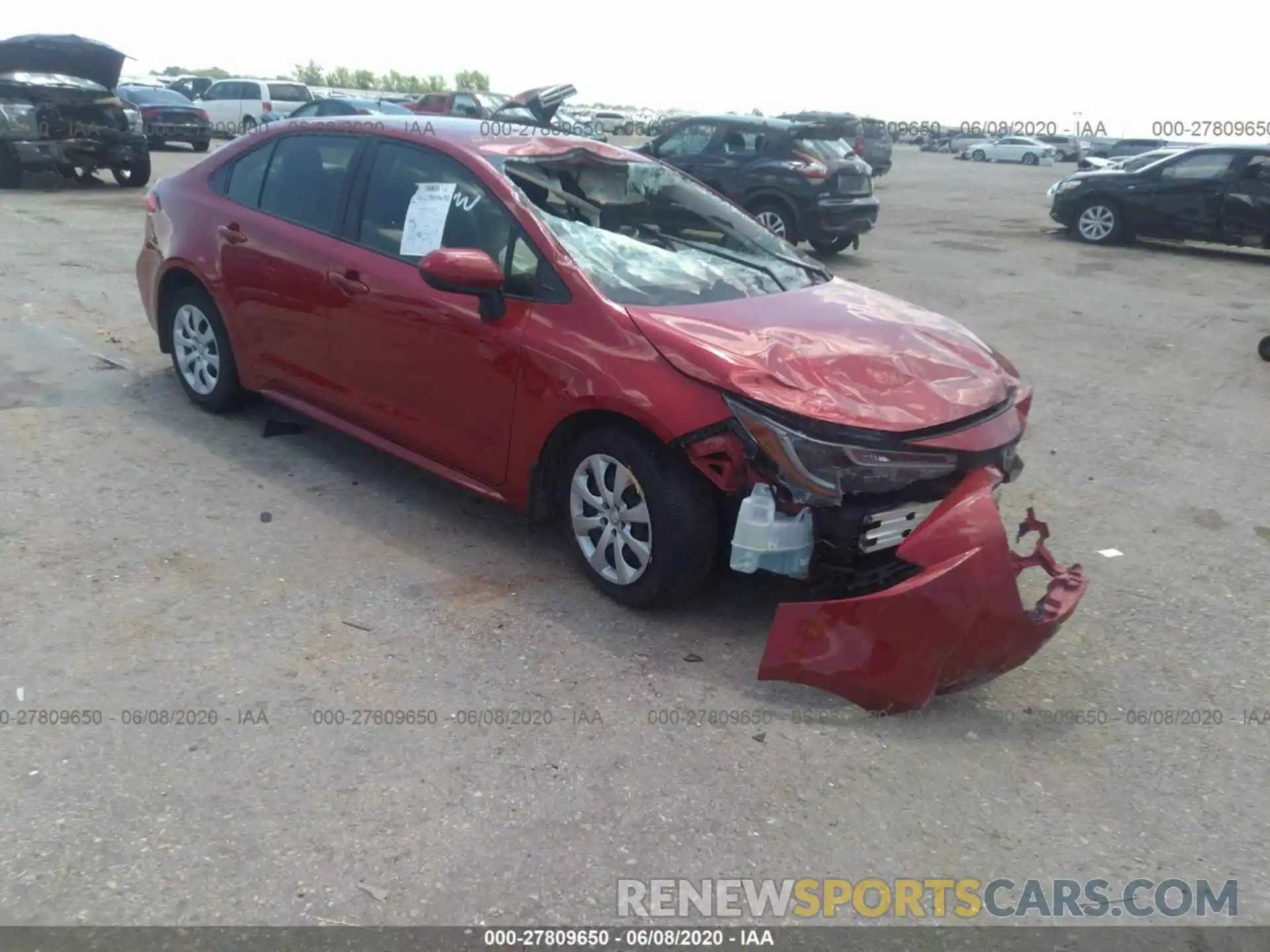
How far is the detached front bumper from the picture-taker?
11.2ft

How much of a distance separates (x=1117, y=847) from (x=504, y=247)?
3.05 m

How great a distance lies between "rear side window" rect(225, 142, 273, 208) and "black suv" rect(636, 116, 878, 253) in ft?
27.6

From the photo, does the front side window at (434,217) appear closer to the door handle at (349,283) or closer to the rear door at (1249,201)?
the door handle at (349,283)

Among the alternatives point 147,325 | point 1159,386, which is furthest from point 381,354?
point 1159,386

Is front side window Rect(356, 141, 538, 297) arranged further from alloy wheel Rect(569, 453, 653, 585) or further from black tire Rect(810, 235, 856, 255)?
black tire Rect(810, 235, 856, 255)

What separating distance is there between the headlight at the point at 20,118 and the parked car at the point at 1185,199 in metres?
15.1

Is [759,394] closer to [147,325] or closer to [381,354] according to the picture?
[381,354]

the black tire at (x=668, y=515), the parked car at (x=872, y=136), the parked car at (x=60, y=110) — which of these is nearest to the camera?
the black tire at (x=668, y=515)

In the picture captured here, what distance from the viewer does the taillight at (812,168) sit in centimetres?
1317

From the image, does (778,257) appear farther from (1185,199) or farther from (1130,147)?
(1130,147)

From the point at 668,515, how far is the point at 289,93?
98.0 ft

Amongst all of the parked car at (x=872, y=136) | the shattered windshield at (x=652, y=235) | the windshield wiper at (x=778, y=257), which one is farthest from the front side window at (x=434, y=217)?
the parked car at (x=872, y=136)

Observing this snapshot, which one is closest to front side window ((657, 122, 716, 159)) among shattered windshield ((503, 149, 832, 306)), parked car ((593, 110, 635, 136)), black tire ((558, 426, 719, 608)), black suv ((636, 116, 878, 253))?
black suv ((636, 116, 878, 253))

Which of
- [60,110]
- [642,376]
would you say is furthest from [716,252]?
[60,110]
